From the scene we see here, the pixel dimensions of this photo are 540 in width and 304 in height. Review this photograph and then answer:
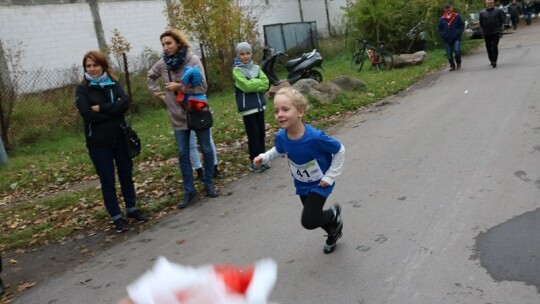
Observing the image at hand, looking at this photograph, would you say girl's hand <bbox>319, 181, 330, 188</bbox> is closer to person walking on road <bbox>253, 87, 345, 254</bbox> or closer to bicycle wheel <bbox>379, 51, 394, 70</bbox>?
person walking on road <bbox>253, 87, 345, 254</bbox>

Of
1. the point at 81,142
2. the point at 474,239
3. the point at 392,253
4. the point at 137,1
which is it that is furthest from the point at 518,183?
the point at 137,1

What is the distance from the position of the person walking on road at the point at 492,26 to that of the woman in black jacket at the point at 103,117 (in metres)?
11.7

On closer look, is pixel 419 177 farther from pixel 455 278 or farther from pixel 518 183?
pixel 455 278

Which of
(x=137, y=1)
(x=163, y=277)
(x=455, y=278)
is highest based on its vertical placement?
(x=137, y=1)

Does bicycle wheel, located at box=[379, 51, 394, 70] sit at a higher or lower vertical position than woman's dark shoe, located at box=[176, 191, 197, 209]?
higher

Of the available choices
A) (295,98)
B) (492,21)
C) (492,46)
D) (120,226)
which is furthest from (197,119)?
(492,46)

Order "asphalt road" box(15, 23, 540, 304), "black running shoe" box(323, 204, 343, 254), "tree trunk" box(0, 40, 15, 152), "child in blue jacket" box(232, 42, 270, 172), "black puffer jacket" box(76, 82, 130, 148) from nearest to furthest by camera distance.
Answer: "asphalt road" box(15, 23, 540, 304) < "black running shoe" box(323, 204, 343, 254) < "black puffer jacket" box(76, 82, 130, 148) < "child in blue jacket" box(232, 42, 270, 172) < "tree trunk" box(0, 40, 15, 152)

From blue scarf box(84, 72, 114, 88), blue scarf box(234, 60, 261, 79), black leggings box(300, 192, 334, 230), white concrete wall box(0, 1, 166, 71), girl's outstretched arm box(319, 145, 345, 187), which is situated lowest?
black leggings box(300, 192, 334, 230)

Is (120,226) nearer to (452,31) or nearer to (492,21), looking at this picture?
(492,21)

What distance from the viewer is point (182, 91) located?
641 cm

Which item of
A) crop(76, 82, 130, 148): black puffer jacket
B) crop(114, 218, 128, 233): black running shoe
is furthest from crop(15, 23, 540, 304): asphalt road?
crop(76, 82, 130, 148): black puffer jacket

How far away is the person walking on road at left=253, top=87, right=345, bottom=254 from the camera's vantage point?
166 inches

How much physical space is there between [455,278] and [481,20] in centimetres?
1260

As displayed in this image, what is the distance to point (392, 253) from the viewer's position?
4.38 m
